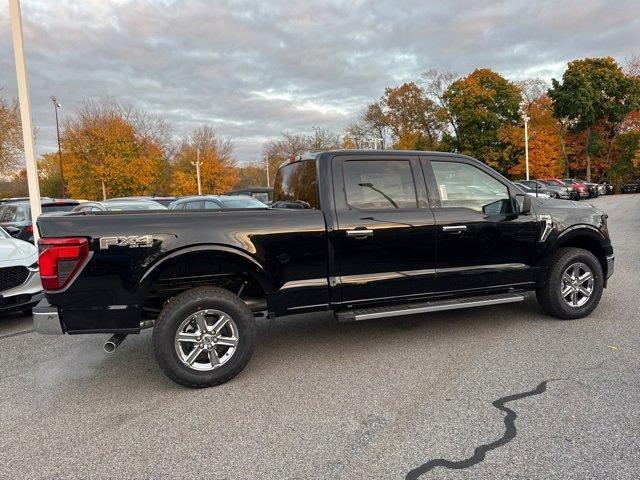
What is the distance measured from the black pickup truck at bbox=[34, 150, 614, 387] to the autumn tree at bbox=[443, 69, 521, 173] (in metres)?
41.5

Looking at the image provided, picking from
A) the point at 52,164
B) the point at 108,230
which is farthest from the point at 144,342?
the point at 52,164

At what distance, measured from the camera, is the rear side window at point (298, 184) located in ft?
15.1

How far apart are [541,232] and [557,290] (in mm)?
697

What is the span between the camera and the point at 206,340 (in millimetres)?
3926

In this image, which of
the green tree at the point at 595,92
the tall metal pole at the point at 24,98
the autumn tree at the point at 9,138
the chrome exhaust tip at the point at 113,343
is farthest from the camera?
the green tree at the point at 595,92

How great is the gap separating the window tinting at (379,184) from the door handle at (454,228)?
1.21 feet

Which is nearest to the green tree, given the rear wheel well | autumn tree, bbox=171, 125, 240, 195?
autumn tree, bbox=171, 125, 240, 195

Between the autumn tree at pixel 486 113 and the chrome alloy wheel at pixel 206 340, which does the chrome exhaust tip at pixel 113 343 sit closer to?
the chrome alloy wheel at pixel 206 340

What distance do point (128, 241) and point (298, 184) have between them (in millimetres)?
1889

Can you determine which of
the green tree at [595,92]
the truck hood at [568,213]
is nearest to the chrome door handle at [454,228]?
the truck hood at [568,213]

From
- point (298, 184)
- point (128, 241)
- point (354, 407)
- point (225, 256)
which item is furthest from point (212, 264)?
point (354, 407)

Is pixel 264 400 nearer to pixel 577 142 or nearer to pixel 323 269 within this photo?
pixel 323 269

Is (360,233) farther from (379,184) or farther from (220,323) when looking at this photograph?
(220,323)

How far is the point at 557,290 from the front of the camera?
204 inches
